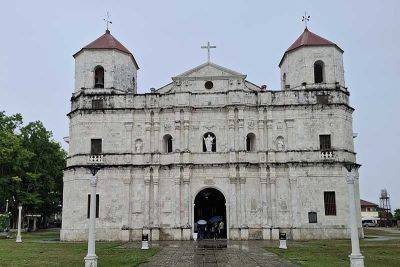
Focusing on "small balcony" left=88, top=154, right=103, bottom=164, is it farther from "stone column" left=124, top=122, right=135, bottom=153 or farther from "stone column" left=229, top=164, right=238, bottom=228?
"stone column" left=229, top=164, right=238, bottom=228

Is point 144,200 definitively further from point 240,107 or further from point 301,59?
point 301,59

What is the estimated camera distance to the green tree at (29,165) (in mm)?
43344

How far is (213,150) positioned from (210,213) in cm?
747

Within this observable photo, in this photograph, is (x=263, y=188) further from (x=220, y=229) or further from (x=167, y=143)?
(x=167, y=143)

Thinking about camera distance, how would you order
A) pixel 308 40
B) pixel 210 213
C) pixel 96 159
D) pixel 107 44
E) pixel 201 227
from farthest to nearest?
1. pixel 210 213
2. pixel 107 44
3. pixel 308 40
4. pixel 201 227
5. pixel 96 159

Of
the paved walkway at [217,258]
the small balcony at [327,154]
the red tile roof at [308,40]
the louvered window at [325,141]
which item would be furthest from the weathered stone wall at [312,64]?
the paved walkway at [217,258]

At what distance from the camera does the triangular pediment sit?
3741 centimetres

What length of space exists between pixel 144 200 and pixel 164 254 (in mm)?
12353

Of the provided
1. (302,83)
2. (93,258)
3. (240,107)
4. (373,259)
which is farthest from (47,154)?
(373,259)

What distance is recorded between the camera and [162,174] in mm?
35969

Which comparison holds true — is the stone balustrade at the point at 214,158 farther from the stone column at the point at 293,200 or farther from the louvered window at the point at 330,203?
the louvered window at the point at 330,203

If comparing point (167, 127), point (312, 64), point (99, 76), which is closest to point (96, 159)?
point (167, 127)

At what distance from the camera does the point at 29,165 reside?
161 ft

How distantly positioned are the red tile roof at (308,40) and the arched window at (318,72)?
1675 millimetres
